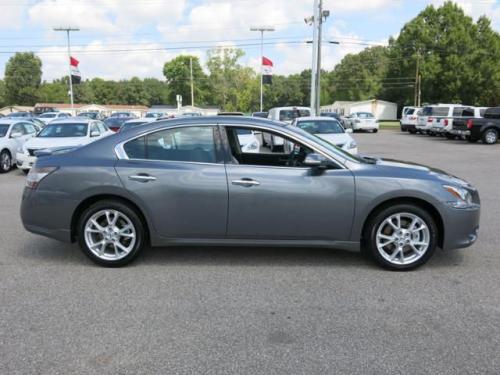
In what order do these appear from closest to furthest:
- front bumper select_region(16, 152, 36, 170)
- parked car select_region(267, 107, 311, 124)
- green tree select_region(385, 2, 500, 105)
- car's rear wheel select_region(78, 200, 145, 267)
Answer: car's rear wheel select_region(78, 200, 145, 267)
front bumper select_region(16, 152, 36, 170)
parked car select_region(267, 107, 311, 124)
green tree select_region(385, 2, 500, 105)

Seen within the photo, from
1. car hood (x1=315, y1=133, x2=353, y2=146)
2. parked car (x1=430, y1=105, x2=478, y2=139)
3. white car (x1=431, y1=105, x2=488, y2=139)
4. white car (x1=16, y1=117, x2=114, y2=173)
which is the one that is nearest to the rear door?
white car (x1=16, y1=117, x2=114, y2=173)

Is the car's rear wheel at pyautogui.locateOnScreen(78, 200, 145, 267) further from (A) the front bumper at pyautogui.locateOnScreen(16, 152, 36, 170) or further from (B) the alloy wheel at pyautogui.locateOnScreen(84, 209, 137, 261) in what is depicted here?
(A) the front bumper at pyautogui.locateOnScreen(16, 152, 36, 170)

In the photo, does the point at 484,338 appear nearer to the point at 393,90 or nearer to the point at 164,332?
the point at 164,332

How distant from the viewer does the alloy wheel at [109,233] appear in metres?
4.80

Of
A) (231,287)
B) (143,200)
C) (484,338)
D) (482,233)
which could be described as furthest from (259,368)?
(482,233)

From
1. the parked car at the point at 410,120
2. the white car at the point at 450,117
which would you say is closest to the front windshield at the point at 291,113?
the white car at the point at 450,117

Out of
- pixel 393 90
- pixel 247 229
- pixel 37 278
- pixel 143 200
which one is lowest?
pixel 37 278

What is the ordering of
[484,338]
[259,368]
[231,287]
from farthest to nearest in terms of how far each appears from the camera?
[231,287] → [484,338] → [259,368]

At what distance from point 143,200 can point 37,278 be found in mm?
1313

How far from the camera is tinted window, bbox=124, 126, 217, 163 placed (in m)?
4.78

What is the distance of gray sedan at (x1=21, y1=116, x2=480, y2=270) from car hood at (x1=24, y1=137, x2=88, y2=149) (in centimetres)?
825

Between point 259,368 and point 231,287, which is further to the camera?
point 231,287

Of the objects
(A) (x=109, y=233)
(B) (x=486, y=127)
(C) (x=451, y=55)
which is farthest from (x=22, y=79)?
(A) (x=109, y=233)

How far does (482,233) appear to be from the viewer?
614cm
